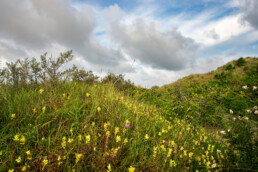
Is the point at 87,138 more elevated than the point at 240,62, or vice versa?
the point at 240,62

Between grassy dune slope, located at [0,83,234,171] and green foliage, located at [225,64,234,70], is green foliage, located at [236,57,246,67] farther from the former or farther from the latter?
grassy dune slope, located at [0,83,234,171]

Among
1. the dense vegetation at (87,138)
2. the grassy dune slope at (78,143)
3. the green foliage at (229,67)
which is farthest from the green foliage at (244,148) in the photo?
the green foliage at (229,67)

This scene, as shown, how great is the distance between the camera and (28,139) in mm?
2311

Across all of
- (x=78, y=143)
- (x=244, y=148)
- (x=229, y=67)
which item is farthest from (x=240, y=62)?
(x=78, y=143)

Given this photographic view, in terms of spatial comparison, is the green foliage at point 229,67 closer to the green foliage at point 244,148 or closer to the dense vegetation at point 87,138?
the dense vegetation at point 87,138

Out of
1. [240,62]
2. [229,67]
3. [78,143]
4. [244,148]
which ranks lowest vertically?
[244,148]

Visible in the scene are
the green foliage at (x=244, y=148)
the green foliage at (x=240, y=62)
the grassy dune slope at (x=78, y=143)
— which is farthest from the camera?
the green foliage at (x=240, y=62)

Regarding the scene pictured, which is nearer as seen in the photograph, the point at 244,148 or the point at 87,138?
the point at 87,138

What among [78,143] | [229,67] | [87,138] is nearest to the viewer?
[87,138]

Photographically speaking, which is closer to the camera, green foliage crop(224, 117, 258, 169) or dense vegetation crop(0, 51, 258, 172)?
dense vegetation crop(0, 51, 258, 172)

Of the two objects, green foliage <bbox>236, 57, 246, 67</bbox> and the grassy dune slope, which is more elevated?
green foliage <bbox>236, 57, 246, 67</bbox>

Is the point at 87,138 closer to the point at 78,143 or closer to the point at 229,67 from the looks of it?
the point at 78,143

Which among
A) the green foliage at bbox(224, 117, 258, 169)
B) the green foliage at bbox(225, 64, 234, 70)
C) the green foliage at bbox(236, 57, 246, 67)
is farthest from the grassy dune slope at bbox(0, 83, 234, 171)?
the green foliage at bbox(236, 57, 246, 67)

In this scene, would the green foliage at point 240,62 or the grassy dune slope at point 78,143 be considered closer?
the grassy dune slope at point 78,143
